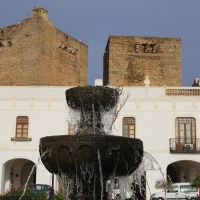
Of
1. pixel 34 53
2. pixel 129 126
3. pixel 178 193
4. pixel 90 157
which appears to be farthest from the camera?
pixel 34 53

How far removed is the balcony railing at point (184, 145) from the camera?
23172mm

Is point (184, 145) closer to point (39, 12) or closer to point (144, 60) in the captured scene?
point (144, 60)

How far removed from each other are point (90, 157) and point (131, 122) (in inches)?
667

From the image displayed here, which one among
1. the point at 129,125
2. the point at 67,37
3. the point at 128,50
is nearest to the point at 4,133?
the point at 129,125

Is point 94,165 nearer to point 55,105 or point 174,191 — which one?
point 174,191

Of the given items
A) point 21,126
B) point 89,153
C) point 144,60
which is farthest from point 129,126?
point 89,153

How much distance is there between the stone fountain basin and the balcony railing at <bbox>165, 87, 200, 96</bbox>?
17.1m

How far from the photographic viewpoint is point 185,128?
2370 centimetres

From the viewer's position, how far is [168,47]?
31.4 m

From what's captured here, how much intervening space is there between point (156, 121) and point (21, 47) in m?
15.4

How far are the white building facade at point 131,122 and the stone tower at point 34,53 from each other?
32.7ft

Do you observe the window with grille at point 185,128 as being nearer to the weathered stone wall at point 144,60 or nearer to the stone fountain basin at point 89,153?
the weathered stone wall at point 144,60

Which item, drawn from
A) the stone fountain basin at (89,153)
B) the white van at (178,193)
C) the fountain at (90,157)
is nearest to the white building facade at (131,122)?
the white van at (178,193)

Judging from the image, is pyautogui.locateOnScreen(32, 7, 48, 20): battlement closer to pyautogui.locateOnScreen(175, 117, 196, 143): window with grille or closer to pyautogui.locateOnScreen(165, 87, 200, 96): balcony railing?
pyautogui.locateOnScreen(165, 87, 200, 96): balcony railing
